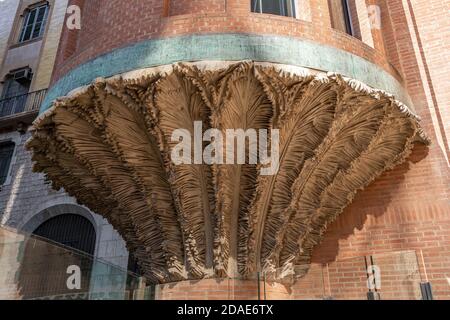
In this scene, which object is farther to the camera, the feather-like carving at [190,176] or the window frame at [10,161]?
the window frame at [10,161]

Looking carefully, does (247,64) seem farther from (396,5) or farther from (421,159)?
(396,5)

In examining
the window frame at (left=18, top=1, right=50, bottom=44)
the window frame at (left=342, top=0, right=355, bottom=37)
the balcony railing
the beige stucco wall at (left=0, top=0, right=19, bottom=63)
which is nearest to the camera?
the window frame at (left=342, top=0, right=355, bottom=37)

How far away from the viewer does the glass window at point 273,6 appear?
6297 mm

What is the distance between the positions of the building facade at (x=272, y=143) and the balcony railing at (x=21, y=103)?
552 centimetres

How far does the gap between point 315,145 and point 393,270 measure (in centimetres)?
173

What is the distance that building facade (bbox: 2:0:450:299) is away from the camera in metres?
4.72

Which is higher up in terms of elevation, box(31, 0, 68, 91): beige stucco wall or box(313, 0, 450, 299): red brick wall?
box(31, 0, 68, 91): beige stucco wall

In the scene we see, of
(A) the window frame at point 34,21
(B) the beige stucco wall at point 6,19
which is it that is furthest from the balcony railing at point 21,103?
(A) the window frame at point 34,21

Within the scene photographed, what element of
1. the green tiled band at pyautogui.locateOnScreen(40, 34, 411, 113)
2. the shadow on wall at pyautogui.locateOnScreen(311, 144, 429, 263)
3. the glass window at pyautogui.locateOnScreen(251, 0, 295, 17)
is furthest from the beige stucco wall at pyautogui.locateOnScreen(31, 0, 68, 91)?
the shadow on wall at pyautogui.locateOnScreen(311, 144, 429, 263)

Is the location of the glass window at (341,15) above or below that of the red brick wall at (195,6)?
above

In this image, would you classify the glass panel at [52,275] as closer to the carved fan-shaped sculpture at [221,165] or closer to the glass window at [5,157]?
the carved fan-shaped sculpture at [221,165]

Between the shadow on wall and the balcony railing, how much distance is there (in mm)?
8743

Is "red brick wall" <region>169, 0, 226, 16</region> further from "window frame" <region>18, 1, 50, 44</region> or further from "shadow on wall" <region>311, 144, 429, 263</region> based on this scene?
→ "window frame" <region>18, 1, 50, 44</region>

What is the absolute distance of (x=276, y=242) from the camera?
5.62 metres
